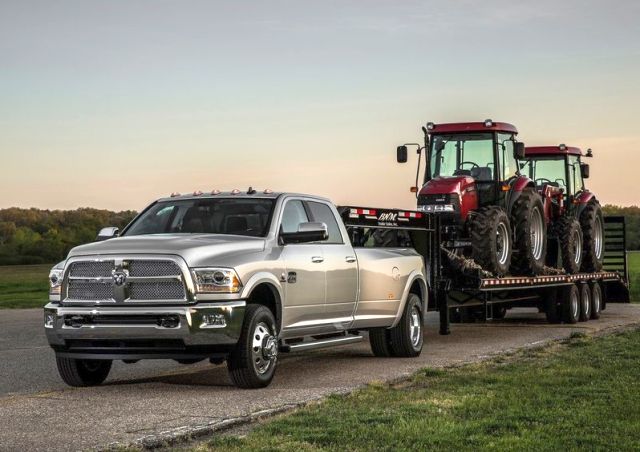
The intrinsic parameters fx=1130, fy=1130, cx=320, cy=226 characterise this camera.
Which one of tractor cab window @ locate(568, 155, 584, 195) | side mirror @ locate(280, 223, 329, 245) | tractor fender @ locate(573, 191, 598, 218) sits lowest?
side mirror @ locate(280, 223, 329, 245)

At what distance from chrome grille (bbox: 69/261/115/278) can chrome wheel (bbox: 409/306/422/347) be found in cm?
526

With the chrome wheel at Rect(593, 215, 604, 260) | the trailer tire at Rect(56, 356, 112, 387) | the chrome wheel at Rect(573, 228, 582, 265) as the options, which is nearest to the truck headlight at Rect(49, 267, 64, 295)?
the trailer tire at Rect(56, 356, 112, 387)

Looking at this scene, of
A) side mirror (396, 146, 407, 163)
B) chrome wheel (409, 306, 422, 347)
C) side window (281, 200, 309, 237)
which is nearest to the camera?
side window (281, 200, 309, 237)

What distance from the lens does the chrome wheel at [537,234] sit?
22.7 meters

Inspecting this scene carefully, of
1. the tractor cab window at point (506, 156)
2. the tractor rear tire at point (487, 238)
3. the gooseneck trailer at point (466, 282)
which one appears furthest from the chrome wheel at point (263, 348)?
the tractor cab window at point (506, 156)

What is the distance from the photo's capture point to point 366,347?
682 inches

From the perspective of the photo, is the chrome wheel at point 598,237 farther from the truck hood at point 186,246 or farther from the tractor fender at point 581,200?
the truck hood at point 186,246

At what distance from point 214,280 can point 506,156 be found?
39.8ft

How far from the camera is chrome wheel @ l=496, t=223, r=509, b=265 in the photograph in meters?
20.8

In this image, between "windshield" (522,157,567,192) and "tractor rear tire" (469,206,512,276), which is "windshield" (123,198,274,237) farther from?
"windshield" (522,157,567,192)

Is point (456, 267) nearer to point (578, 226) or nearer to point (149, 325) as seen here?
point (578, 226)

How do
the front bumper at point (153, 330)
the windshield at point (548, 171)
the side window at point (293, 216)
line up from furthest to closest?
the windshield at point (548, 171), the side window at point (293, 216), the front bumper at point (153, 330)

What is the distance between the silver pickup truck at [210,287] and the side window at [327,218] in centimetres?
2

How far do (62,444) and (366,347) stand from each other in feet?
30.4
